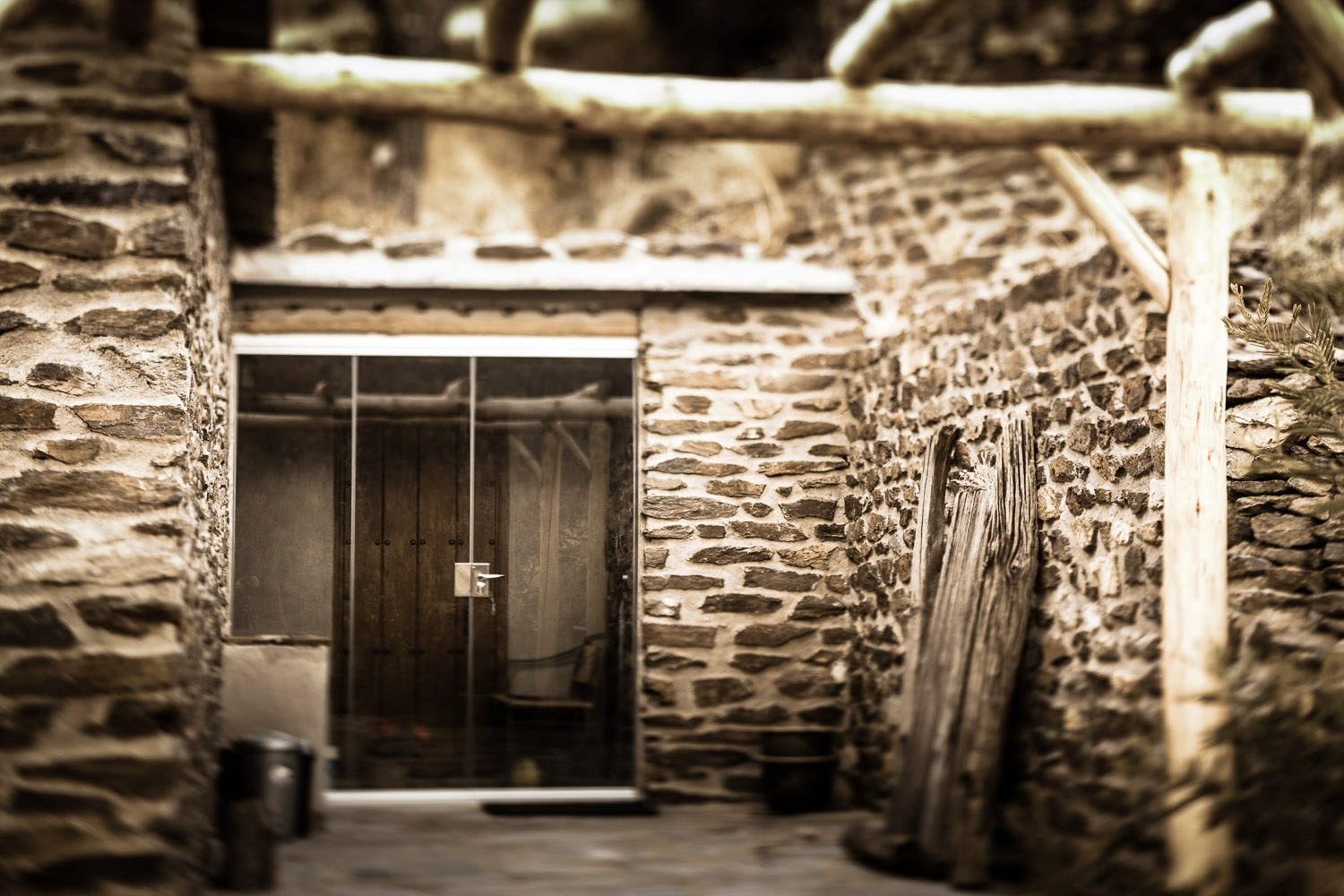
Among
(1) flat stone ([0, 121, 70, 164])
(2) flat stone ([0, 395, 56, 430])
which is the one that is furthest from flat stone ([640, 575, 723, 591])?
(1) flat stone ([0, 121, 70, 164])

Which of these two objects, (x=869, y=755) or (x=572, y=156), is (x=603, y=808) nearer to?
(x=869, y=755)

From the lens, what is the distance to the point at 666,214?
32.7 feet

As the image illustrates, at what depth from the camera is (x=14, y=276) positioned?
367 cm

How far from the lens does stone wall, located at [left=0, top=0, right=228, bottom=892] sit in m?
3.34

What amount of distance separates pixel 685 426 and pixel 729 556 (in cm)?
65

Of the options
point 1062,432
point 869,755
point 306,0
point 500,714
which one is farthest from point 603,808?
point 306,0

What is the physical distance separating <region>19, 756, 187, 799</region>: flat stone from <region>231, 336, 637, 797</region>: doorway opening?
6.21 ft

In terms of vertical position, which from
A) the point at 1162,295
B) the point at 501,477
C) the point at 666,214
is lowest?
the point at 501,477

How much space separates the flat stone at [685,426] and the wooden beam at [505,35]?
7.02 ft

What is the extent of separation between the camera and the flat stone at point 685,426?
18.3ft

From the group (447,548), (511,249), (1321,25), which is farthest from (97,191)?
(1321,25)

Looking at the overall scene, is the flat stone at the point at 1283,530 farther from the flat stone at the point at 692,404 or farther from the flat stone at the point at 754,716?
the flat stone at the point at 692,404

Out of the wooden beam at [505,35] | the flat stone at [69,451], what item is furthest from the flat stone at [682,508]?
the flat stone at [69,451]

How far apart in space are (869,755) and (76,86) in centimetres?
410
